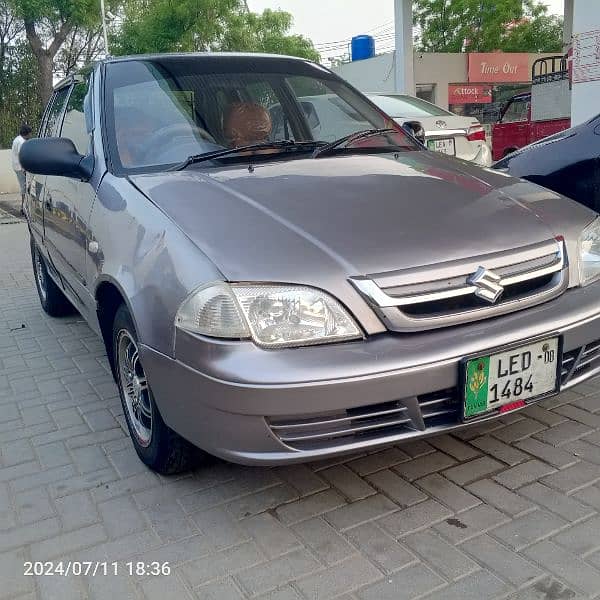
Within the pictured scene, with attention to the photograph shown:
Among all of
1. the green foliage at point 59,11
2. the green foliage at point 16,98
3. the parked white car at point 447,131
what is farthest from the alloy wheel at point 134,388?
the green foliage at point 59,11

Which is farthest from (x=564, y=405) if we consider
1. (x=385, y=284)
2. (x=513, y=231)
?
(x=385, y=284)

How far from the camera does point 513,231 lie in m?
2.50

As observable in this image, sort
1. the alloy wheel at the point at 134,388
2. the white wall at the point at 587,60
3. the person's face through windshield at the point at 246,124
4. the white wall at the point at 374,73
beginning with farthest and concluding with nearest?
the white wall at the point at 374,73 → the white wall at the point at 587,60 → the person's face through windshield at the point at 246,124 → the alloy wheel at the point at 134,388

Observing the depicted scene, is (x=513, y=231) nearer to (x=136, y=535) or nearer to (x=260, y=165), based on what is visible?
(x=260, y=165)

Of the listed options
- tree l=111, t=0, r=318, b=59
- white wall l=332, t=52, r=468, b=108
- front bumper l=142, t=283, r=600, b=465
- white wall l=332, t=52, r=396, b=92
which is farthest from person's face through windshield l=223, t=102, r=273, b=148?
white wall l=332, t=52, r=468, b=108

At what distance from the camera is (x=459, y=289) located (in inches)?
89.3

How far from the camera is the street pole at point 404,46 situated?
15.6m

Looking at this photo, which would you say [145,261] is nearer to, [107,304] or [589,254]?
[107,304]

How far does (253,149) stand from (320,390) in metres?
1.47

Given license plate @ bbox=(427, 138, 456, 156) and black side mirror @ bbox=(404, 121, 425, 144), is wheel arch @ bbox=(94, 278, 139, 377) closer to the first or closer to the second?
black side mirror @ bbox=(404, 121, 425, 144)

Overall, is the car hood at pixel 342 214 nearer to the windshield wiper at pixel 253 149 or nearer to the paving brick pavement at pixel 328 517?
the windshield wiper at pixel 253 149

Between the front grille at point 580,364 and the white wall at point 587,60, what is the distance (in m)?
6.96

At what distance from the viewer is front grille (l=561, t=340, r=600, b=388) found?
8.27ft
